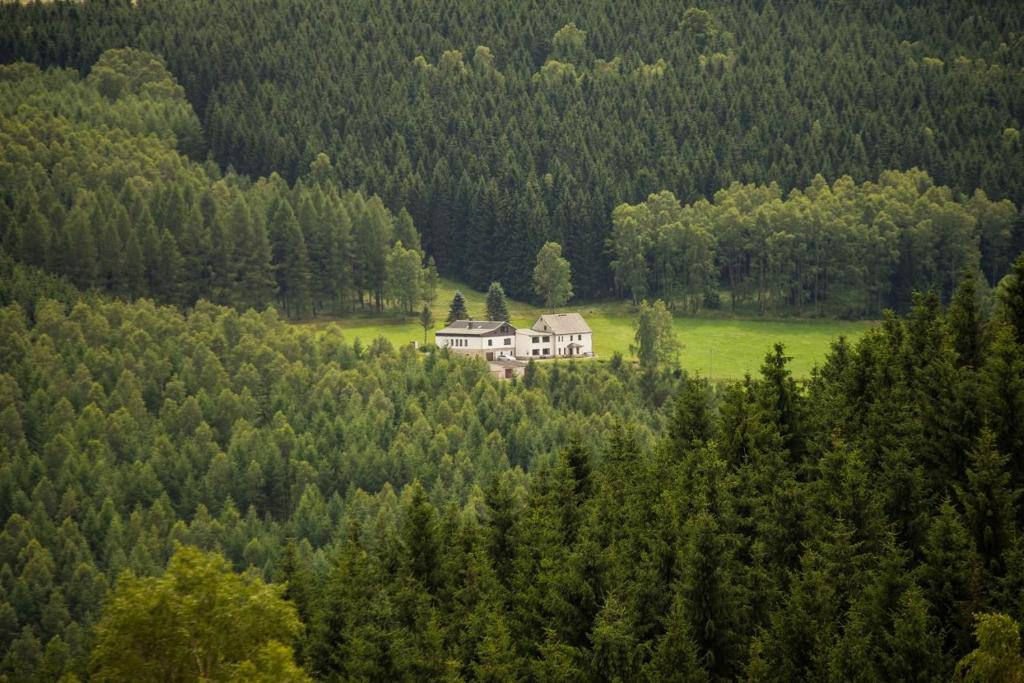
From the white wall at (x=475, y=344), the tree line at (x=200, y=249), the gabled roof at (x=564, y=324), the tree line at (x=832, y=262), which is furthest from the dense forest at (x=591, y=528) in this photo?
the tree line at (x=832, y=262)

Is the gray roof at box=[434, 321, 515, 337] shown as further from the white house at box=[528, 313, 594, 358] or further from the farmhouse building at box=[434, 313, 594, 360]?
the white house at box=[528, 313, 594, 358]

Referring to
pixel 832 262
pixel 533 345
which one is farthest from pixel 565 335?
pixel 832 262

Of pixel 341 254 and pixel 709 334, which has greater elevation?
pixel 341 254

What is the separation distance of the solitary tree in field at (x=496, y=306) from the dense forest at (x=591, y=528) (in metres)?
37.5

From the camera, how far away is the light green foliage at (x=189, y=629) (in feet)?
176

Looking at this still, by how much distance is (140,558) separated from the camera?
122 metres

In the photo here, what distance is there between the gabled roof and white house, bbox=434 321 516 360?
352 cm

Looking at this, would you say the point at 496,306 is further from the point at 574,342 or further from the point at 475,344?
the point at 475,344

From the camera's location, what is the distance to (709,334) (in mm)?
182750

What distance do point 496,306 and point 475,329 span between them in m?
12.9

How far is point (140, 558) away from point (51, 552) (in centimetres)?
859

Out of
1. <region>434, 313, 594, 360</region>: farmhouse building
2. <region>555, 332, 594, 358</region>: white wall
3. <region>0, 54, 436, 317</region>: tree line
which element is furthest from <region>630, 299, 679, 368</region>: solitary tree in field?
<region>0, 54, 436, 317</region>: tree line

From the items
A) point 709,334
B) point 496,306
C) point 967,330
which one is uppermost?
point 967,330

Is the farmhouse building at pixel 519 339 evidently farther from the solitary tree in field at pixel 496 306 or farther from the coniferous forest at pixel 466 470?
the solitary tree in field at pixel 496 306
